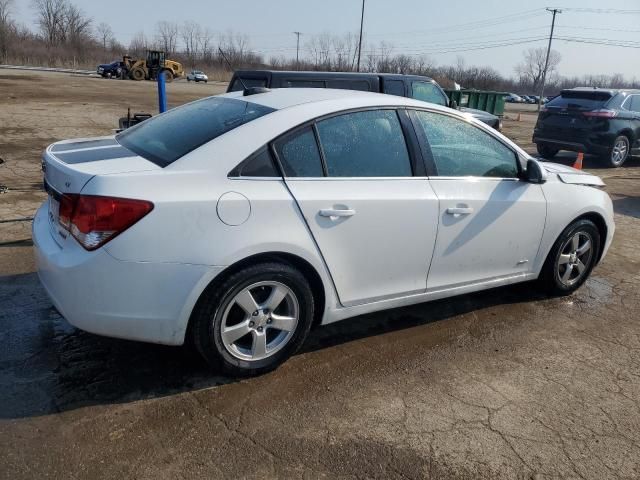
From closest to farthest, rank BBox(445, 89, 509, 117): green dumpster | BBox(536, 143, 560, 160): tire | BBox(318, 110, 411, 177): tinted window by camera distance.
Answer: BBox(318, 110, 411, 177): tinted window
BBox(536, 143, 560, 160): tire
BBox(445, 89, 509, 117): green dumpster

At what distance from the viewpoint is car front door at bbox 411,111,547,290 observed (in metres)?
3.64

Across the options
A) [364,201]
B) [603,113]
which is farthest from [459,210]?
[603,113]

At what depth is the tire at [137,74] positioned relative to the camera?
1966 inches

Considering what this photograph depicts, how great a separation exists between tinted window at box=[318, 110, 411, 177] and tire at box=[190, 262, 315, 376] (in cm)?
72

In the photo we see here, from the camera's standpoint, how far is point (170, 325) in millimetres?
2818

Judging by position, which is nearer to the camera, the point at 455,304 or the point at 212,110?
the point at 212,110

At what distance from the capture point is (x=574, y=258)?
15.0 ft

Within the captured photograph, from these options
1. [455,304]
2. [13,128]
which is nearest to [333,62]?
[13,128]

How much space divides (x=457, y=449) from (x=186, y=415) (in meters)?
1.37

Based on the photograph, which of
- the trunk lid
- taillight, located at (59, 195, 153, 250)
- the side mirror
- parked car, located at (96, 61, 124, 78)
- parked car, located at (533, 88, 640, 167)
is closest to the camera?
taillight, located at (59, 195, 153, 250)

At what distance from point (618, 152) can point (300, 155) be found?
11.5m

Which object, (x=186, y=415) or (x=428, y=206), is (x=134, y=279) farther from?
(x=428, y=206)

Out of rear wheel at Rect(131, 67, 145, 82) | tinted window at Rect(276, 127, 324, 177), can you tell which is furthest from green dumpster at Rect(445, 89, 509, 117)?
rear wheel at Rect(131, 67, 145, 82)

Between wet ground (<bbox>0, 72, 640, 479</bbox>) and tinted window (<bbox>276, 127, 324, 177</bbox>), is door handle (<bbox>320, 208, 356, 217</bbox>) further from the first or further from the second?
wet ground (<bbox>0, 72, 640, 479</bbox>)
